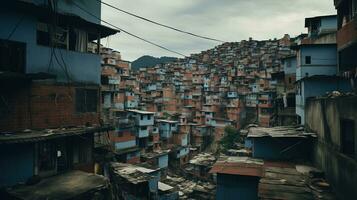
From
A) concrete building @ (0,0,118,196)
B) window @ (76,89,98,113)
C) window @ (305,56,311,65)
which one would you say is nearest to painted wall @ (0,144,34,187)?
concrete building @ (0,0,118,196)

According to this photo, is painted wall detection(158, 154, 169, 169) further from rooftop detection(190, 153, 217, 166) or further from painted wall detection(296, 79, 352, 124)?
painted wall detection(296, 79, 352, 124)

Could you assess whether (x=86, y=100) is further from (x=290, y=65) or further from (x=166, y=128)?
(x=166, y=128)

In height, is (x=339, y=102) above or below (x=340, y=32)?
below

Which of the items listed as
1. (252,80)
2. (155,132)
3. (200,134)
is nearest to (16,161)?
(155,132)

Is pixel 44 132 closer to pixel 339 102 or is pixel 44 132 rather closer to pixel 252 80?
pixel 339 102

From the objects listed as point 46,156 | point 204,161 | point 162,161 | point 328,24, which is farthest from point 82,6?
point 204,161

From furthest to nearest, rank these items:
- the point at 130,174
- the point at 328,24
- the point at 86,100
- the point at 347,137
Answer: the point at 328,24, the point at 130,174, the point at 86,100, the point at 347,137
